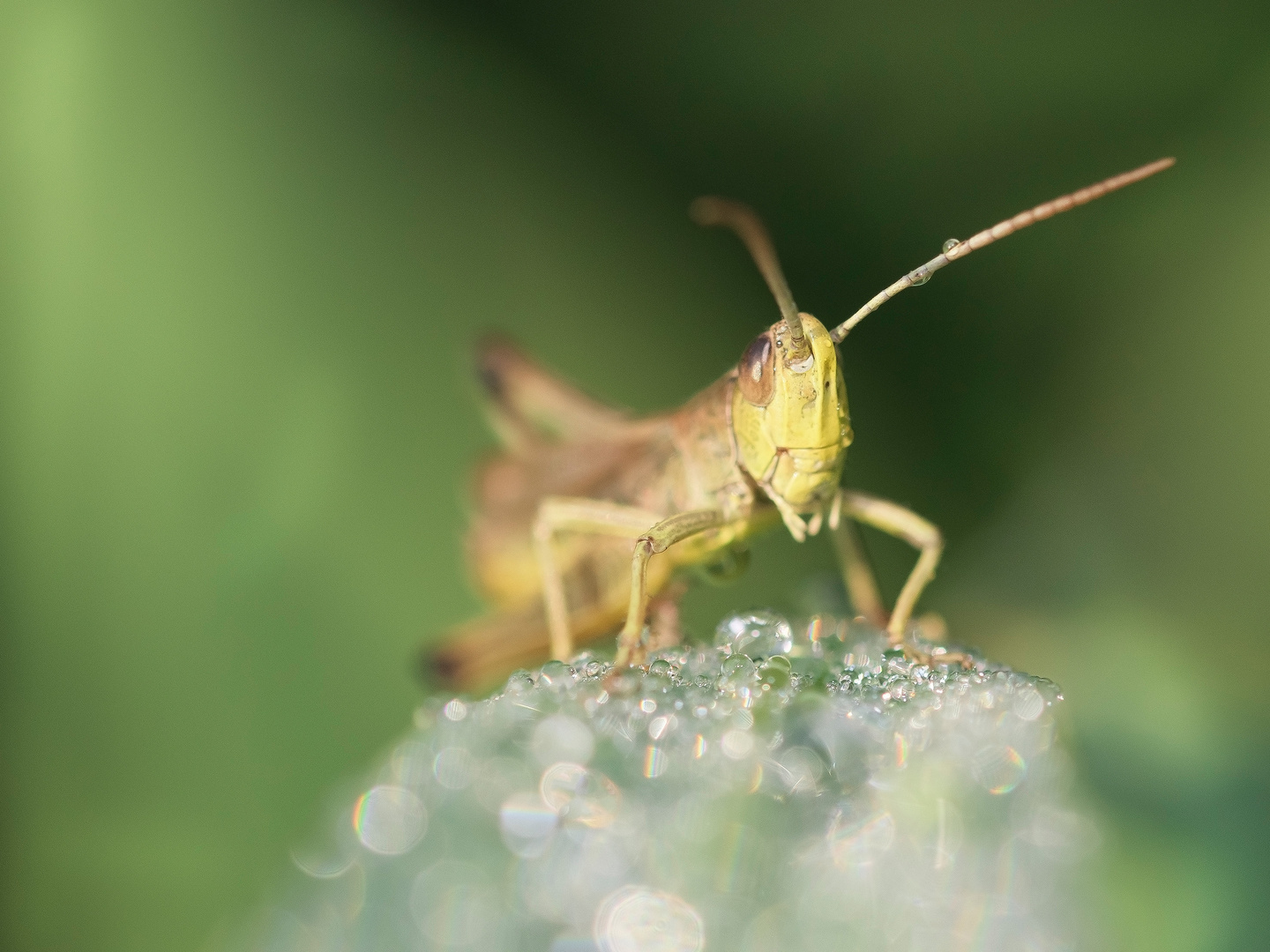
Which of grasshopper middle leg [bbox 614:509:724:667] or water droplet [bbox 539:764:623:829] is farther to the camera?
grasshopper middle leg [bbox 614:509:724:667]

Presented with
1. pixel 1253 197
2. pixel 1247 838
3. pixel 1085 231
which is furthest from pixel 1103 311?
pixel 1247 838

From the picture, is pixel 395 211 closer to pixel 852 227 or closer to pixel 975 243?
pixel 852 227

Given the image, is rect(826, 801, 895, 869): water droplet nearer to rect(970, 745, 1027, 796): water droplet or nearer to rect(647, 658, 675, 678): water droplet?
rect(970, 745, 1027, 796): water droplet

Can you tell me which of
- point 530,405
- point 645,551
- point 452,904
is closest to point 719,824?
point 452,904

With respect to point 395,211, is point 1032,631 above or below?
below

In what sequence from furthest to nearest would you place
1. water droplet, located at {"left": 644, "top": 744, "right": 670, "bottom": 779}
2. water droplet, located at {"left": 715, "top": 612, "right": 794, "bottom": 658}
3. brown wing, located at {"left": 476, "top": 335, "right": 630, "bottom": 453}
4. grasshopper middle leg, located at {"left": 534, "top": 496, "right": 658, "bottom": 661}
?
brown wing, located at {"left": 476, "top": 335, "right": 630, "bottom": 453} → grasshopper middle leg, located at {"left": 534, "top": 496, "right": 658, "bottom": 661} → water droplet, located at {"left": 715, "top": 612, "right": 794, "bottom": 658} → water droplet, located at {"left": 644, "top": 744, "right": 670, "bottom": 779}

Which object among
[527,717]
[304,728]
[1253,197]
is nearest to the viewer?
[527,717]

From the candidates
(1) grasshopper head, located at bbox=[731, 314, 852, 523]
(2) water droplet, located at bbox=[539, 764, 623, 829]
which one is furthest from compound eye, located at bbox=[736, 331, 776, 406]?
(2) water droplet, located at bbox=[539, 764, 623, 829]
